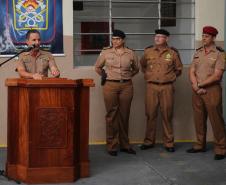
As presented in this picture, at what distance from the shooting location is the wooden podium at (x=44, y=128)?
6238mm

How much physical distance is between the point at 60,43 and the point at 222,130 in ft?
9.35

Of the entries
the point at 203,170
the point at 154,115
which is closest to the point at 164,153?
the point at 154,115

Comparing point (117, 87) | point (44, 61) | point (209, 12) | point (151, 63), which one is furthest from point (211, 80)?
point (44, 61)

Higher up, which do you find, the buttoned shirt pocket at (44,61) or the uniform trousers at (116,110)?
the buttoned shirt pocket at (44,61)

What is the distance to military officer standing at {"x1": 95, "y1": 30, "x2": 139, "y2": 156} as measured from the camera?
26.3ft

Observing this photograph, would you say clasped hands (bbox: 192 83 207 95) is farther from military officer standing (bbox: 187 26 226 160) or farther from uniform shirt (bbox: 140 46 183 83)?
uniform shirt (bbox: 140 46 183 83)

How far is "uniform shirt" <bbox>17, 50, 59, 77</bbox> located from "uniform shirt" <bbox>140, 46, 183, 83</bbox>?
197 centimetres

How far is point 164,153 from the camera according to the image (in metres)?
8.16

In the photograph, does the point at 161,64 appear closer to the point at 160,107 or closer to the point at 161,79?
the point at 161,79

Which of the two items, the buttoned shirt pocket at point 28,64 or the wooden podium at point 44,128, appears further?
the buttoned shirt pocket at point 28,64

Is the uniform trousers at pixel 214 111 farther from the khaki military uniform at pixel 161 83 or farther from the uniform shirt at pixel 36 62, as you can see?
the uniform shirt at pixel 36 62

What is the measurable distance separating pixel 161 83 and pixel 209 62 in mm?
839

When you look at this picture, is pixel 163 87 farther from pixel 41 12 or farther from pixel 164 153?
pixel 41 12

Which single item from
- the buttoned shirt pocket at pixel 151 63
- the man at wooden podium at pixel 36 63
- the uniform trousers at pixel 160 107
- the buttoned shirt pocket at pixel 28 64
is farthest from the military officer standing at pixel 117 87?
the buttoned shirt pocket at pixel 28 64
